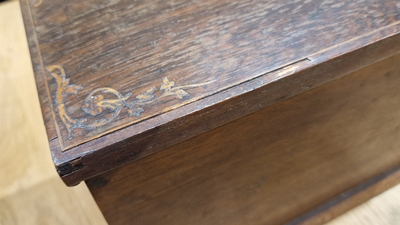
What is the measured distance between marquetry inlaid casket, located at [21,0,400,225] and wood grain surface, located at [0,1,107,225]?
0.49m

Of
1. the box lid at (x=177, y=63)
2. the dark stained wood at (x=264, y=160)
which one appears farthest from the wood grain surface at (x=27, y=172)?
the box lid at (x=177, y=63)

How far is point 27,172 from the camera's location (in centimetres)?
116

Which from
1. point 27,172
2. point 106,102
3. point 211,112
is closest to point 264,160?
point 211,112

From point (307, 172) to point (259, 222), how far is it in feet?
0.58

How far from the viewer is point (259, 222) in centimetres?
91

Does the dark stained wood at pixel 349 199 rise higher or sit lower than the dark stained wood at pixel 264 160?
lower

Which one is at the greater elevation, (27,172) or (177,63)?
(177,63)

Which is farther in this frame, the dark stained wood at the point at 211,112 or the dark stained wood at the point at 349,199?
the dark stained wood at the point at 349,199

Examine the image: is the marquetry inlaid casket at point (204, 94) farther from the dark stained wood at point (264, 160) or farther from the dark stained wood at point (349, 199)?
the dark stained wood at point (349, 199)

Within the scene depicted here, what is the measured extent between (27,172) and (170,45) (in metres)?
0.76

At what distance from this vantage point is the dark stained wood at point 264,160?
62 centimetres

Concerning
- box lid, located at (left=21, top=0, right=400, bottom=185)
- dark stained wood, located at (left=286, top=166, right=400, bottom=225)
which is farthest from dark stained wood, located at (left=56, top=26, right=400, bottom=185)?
dark stained wood, located at (left=286, top=166, right=400, bottom=225)

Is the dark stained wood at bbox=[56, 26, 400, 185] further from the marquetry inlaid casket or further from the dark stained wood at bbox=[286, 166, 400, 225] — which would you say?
the dark stained wood at bbox=[286, 166, 400, 225]

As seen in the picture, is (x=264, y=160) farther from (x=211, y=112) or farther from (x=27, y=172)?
(x=27, y=172)
